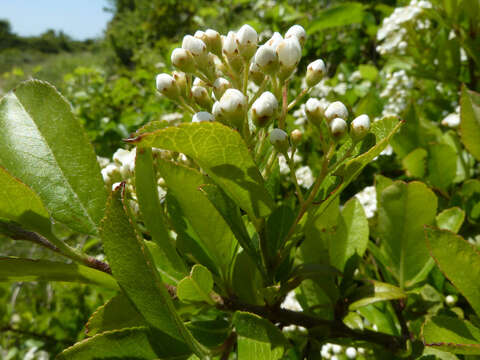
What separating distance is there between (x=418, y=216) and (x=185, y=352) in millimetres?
634

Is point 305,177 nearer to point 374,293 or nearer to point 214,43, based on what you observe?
point 374,293

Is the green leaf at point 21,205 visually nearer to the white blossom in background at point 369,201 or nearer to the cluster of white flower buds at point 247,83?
the cluster of white flower buds at point 247,83

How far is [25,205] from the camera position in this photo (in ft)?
2.17

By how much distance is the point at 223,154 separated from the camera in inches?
22.8

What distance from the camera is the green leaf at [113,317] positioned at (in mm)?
729

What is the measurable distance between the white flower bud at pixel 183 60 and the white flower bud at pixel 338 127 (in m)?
0.29

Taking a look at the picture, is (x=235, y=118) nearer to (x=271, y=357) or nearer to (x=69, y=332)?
(x=271, y=357)

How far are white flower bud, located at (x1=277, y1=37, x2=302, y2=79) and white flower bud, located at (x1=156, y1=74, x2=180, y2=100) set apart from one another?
21 centimetres

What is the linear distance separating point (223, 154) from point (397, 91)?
5.55 ft

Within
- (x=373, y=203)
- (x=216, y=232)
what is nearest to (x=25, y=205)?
(x=216, y=232)

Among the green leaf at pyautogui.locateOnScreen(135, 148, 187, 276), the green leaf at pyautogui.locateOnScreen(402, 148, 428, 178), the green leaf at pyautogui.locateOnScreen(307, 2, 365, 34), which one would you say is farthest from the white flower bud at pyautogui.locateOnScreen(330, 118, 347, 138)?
the green leaf at pyautogui.locateOnScreen(307, 2, 365, 34)

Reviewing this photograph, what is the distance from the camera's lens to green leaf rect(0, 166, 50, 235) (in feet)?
2.09

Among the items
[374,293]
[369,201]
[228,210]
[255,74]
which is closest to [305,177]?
[369,201]

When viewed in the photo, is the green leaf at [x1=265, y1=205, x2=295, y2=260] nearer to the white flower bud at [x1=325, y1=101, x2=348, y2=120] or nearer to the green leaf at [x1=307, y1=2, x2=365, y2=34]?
the white flower bud at [x1=325, y1=101, x2=348, y2=120]
